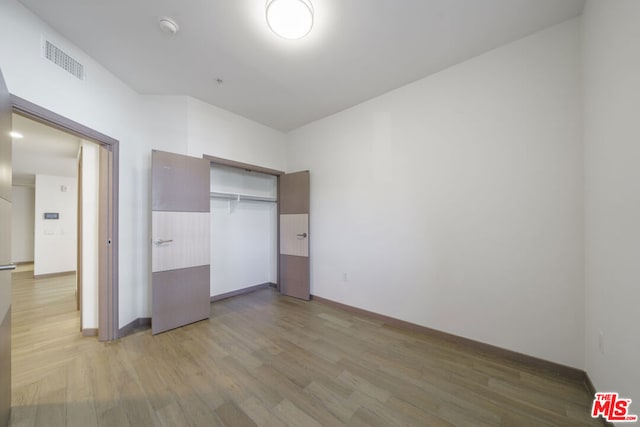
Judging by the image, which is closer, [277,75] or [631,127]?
[631,127]

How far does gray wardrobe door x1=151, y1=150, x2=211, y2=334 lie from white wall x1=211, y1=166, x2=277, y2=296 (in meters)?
0.59

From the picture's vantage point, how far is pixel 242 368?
1.88 meters

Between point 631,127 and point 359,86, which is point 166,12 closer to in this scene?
point 359,86

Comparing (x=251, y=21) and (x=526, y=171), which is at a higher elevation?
(x=251, y=21)

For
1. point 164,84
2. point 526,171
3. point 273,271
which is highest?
point 164,84

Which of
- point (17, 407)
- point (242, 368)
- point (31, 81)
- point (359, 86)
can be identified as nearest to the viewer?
point (17, 407)

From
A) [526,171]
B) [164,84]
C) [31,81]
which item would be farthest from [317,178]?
[31,81]

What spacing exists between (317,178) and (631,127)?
295cm

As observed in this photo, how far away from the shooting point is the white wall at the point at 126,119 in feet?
5.31

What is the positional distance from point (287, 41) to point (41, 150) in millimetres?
5176

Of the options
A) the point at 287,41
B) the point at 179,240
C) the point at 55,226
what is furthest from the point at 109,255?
the point at 55,226

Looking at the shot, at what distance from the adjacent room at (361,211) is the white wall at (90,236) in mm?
22

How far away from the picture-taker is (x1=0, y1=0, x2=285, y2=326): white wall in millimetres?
1617

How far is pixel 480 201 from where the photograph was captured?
84.4 inches
